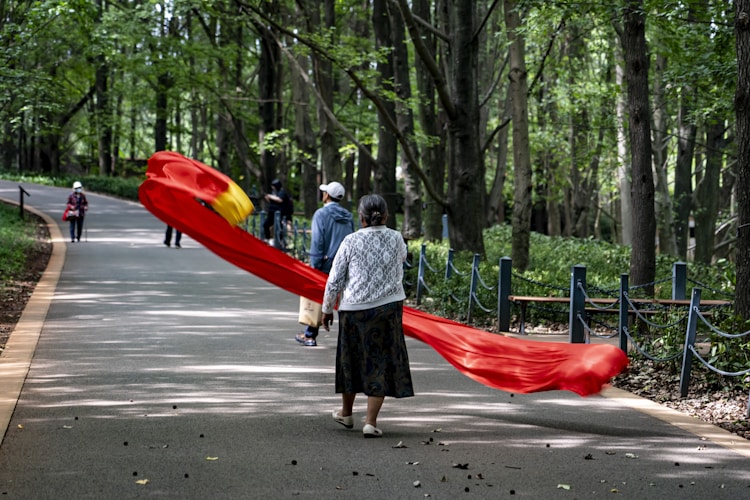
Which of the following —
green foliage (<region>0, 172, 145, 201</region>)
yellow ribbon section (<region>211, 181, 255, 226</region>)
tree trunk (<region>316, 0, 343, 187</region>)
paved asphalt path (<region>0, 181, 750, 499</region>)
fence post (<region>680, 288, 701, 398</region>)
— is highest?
tree trunk (<region>316, 0, 343, 187</region>)

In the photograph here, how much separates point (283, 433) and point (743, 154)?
5.33 metres

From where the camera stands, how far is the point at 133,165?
209 feet

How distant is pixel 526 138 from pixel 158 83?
66.5ft

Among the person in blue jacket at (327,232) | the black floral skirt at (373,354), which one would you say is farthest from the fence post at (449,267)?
the black floral skirt at (373,354)

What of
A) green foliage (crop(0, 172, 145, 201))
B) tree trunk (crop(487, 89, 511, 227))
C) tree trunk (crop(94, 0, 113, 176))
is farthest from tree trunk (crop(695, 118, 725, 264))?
tree trunk (crop(94, 0, 113, 176))

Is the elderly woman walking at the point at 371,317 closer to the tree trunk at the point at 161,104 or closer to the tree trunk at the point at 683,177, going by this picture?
the tree trunk at the point at 683,177

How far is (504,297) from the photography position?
45.1 feet

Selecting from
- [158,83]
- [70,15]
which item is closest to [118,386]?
[70,15]

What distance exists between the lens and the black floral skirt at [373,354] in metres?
7.59

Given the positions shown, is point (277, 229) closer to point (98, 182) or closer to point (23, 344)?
point (23, 344)

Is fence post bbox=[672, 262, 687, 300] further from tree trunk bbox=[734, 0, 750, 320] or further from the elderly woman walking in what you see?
the elderly woman walking

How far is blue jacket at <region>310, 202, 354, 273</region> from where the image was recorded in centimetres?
1111

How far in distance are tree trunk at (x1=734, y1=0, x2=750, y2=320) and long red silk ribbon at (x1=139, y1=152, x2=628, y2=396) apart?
2.38m

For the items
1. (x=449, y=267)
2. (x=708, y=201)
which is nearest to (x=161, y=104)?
(x=708, y=201)
